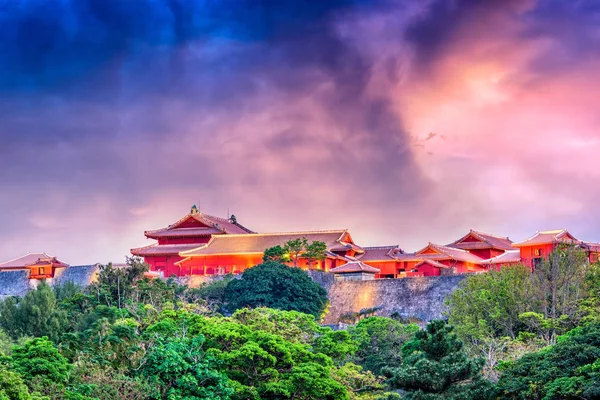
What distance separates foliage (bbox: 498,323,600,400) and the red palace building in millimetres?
25483

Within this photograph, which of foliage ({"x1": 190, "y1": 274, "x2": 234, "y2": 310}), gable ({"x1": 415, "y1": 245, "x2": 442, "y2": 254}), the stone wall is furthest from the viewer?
gable ({"x1": 415, "y1": 245, "x2": 442, "y2": 254})

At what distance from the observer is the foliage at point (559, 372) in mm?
20578

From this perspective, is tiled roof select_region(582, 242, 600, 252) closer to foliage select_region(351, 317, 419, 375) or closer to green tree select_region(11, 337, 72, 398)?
foliage select_region(351, 317, 419, 375)

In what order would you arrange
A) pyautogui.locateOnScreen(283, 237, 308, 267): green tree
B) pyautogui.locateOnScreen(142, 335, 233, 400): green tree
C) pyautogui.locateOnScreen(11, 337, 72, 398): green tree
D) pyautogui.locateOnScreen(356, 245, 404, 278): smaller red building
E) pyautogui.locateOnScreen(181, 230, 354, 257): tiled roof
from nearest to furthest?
pyautogui.locateOnScreen(11, 337, 72, 398): green tree
pyautogui.locateOnScreen(142, 335, 233, 400): green tree
pyautogui.locateOnScreen(283, 237, 308, 267): green tree
pyautogui.locateOnScreen(181, 230, 354, 257): tiled roof
pyautogui.locateOnScreen(356, 245, 404, 278): smaller red building

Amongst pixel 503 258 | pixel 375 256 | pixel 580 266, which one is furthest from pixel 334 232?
pixel 580 266

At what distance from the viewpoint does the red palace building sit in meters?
50.0

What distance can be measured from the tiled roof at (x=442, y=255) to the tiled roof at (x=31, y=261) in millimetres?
17526

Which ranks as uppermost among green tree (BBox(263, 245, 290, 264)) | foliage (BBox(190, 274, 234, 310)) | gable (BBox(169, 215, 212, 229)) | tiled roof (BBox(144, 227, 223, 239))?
gable (BBox(169, 215, 212, 229))

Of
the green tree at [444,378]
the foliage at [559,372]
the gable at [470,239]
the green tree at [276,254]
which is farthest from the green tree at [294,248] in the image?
the foliage at [559,372]

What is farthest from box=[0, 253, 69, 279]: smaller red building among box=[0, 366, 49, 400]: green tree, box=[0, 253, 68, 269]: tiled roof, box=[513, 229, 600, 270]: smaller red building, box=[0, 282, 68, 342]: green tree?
box=[0, 366, 49, 400]: green tree

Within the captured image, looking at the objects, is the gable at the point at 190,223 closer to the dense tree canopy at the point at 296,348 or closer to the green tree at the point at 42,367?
the dense tree canopy at the point at 296,348

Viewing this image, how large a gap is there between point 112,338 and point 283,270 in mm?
18876

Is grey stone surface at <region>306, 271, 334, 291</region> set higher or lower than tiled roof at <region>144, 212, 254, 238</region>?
lower

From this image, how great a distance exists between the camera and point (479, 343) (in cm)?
3234
